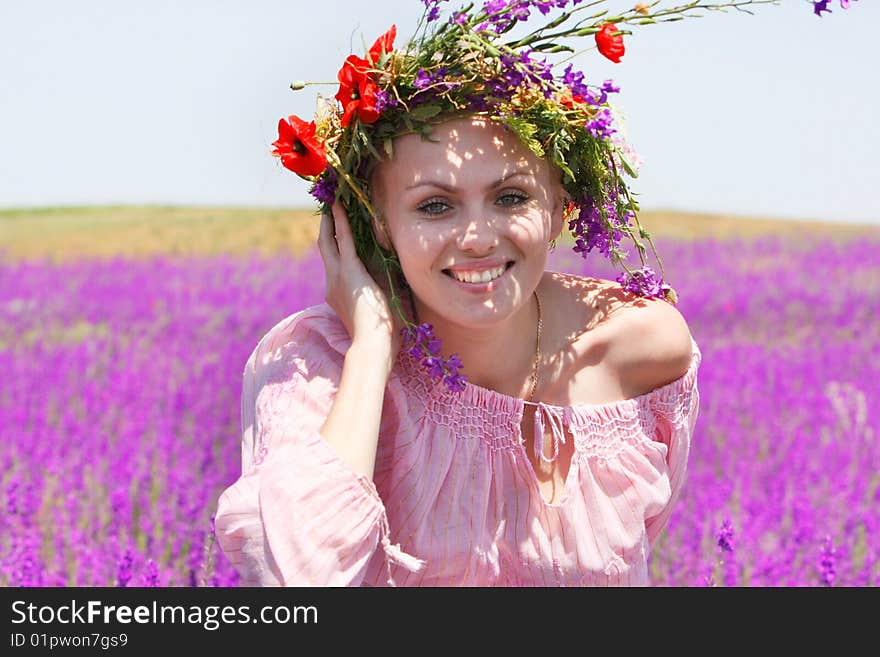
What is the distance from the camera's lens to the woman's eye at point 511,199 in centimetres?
241

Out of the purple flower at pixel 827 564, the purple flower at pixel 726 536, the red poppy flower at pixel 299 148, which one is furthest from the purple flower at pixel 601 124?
the purple flower at pixel 827 564

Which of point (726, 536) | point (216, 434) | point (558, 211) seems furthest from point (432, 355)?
point (216, 434)

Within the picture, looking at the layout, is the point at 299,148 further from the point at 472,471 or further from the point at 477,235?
the point at 472,471

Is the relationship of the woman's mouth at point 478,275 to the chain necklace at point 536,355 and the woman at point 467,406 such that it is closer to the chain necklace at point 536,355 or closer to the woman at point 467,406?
the woman at point 467,406

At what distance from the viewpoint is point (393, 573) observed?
2.53 m

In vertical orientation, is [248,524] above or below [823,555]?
below

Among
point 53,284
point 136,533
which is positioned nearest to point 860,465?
→ point 136,533

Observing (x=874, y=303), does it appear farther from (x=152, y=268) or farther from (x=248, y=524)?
(x=248, y=524)

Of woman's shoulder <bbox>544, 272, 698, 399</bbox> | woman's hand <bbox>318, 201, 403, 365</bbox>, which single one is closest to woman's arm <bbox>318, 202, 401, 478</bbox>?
woman's hand <bbox>318, 201, 403, 365</bbox>

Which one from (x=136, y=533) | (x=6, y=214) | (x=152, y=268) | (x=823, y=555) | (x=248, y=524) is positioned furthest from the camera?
(x=6, y=214)

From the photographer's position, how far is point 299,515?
218cm

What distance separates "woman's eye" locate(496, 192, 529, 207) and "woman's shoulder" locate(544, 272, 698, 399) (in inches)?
15.0

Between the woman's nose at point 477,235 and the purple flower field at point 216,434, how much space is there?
44.6 inches

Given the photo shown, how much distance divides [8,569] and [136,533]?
90 cm
